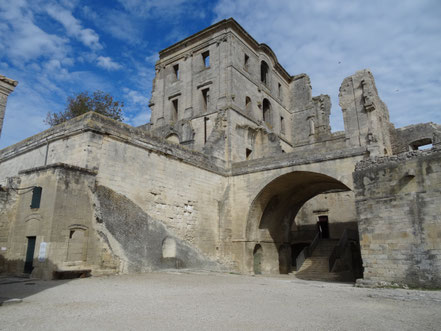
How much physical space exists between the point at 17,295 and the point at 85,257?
3161 millimetres

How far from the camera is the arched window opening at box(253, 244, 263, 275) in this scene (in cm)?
1573

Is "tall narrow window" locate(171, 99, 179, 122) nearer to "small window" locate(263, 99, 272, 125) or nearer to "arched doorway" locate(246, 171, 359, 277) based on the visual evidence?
"small window" locate(263, 99, 272, 125)

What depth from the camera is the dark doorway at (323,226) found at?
20203 mm

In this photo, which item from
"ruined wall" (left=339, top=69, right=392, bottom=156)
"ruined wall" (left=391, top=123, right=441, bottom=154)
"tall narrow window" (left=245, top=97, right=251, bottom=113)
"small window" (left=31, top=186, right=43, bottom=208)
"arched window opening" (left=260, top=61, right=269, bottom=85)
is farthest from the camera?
"arched window opening" (left=260, top=61, right=269, bottom=85)

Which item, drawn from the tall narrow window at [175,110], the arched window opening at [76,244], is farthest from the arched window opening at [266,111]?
the arched window opening at [76,244]

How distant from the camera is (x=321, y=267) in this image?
52.1 feet

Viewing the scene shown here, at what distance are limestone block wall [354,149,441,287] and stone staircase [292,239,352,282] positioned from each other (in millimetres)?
5611

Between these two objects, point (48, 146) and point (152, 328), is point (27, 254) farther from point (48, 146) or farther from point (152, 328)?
point (152, 328)

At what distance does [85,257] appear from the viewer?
928cm

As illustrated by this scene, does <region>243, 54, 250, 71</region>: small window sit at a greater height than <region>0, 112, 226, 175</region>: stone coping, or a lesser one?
greater

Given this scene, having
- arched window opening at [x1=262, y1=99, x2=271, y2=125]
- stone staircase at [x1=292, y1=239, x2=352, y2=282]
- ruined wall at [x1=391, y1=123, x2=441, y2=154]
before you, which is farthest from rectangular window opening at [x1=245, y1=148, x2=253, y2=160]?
ruined wall at [x1=391, y1=123, x2=441, y2=154]

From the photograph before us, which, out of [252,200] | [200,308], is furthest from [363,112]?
[200,308]

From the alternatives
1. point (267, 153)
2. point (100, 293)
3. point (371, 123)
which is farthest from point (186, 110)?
point (100, 293)

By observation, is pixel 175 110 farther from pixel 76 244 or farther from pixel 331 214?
pixel 76 244
